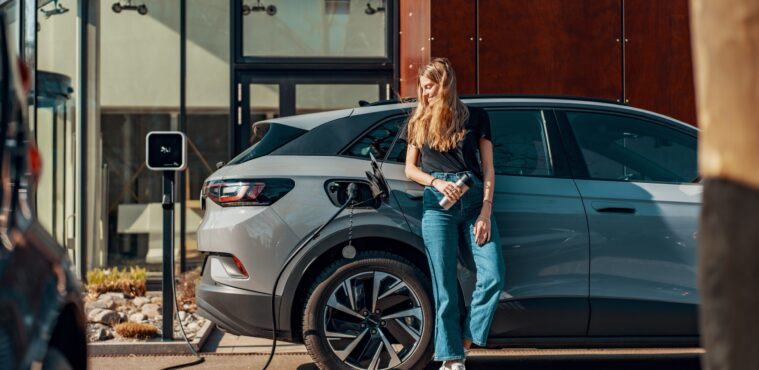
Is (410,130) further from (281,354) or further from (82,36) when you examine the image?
(82,36)

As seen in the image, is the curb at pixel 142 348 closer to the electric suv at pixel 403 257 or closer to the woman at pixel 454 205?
the electric suv at pixel 403 257

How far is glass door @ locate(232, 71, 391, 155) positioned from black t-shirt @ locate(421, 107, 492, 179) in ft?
17.6

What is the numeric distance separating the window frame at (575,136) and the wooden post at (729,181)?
14.0 ft

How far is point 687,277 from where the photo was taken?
19.0 feet

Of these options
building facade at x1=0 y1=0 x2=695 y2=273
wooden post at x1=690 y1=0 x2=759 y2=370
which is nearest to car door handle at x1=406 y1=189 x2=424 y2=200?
wooden post at x1=690 y1=0 x2=759 y2=370

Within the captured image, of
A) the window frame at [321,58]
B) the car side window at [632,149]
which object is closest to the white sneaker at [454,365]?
the car side window at [632,149]

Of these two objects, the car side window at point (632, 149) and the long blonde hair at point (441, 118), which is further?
the car side window at point (632, 149)

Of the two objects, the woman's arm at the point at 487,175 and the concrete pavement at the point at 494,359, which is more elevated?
the woman's arm at the point at 487,175

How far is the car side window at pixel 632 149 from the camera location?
19.6 ft

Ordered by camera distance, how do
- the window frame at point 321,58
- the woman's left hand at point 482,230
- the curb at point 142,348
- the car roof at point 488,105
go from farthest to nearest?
the window frame at point 321,58, the curb at point 142,348, the car roof at point 488,105, the woman's left hand at point 482,230

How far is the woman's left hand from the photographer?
5508 millimetres

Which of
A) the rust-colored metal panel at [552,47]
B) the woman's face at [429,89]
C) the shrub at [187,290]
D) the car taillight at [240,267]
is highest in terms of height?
the rust-colored metal panel at [552,47]

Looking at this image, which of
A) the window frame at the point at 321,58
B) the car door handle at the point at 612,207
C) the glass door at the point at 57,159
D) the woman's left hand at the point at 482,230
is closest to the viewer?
the woman's left hand at the point at 482,230

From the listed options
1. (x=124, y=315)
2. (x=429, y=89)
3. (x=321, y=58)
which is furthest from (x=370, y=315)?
(x=321, y=58)
